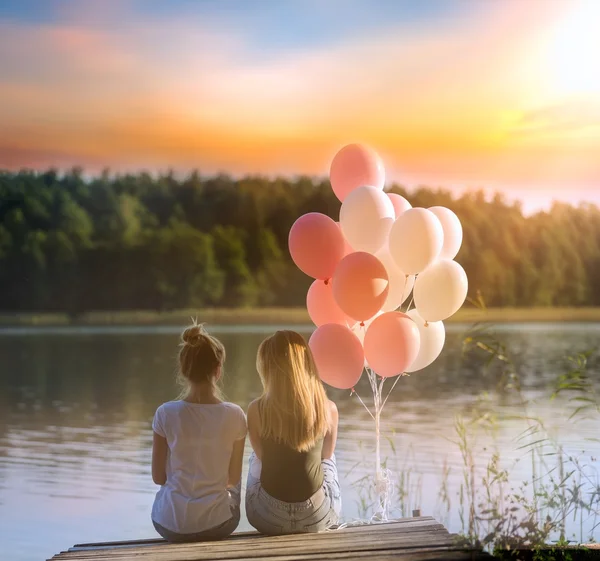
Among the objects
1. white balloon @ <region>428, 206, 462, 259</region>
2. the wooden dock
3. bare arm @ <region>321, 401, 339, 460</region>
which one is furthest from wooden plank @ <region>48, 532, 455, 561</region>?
white balloon @ <region>428, 206, 462, 259</region>

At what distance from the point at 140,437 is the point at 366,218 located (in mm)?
4455

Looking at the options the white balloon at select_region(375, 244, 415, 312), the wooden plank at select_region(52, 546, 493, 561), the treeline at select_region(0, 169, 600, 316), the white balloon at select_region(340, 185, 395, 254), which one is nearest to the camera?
the wooden plank at select_region(52, 546, 493, 561)

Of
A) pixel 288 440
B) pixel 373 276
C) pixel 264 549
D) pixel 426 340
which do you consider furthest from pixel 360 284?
pixel 264 549

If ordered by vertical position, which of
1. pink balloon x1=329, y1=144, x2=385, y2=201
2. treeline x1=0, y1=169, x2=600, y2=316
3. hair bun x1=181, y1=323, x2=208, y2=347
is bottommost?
hair bun x1=181, y1=323, x2=208, y2=347

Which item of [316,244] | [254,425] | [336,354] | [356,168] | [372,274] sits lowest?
[254,425]

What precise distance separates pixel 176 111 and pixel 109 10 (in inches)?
139

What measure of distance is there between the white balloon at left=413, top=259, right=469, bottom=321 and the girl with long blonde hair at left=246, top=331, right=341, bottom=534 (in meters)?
0.80

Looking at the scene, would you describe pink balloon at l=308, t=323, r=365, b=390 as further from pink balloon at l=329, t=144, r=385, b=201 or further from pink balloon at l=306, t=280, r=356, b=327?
pink balloon at l=329, t=144, r=385, b=201

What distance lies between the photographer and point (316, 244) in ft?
11.2

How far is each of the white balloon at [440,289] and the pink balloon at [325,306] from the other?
0.29 m

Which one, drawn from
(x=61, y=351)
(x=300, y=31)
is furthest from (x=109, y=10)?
(x=61, y=351)

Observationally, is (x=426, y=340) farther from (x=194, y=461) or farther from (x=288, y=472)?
(x=194, y=461)

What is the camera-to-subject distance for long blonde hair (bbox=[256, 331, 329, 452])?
8.96ft

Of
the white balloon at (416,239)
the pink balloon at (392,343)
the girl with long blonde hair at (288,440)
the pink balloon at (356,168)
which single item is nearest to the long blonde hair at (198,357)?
the girl with long blonde hair at (288,440)
